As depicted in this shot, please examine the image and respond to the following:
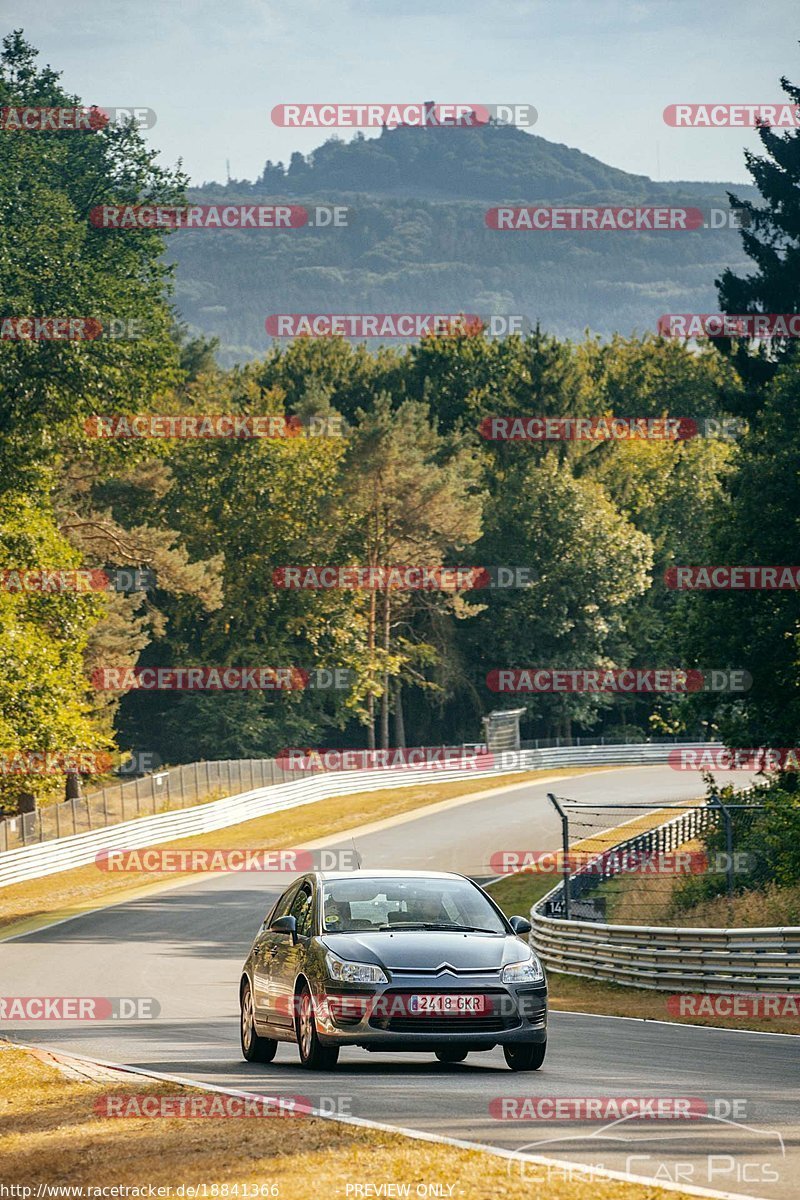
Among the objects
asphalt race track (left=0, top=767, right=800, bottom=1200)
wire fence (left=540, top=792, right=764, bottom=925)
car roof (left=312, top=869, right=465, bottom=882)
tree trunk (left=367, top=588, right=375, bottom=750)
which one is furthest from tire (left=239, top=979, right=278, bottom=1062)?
tree trunk (left=367, top=588, right=375, bottom=750)

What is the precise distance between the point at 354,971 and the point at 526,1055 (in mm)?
1582

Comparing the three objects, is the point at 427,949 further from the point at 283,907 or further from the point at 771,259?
the point at 771,259

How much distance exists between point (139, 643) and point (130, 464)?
15.8 meters

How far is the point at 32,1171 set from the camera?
8.92m

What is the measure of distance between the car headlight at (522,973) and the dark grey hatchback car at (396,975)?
10 millimetres

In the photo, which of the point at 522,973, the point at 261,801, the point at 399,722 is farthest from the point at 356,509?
the point at 522,973

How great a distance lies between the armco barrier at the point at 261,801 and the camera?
46.2 m

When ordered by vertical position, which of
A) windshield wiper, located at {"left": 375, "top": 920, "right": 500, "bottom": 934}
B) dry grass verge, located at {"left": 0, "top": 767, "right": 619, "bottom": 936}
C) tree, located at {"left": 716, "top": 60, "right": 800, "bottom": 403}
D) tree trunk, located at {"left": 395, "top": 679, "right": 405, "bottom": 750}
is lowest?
dry grass verge, located at {"left": 0, "top": 767, "right": 619, "bottom": 936}

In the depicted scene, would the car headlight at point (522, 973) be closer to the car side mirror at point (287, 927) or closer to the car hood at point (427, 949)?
the car hood at point (427, 949)

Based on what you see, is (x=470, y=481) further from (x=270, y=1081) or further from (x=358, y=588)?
(x=270, y=1081)

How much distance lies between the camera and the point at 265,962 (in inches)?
539

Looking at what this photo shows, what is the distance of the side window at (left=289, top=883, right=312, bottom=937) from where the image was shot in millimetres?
13092

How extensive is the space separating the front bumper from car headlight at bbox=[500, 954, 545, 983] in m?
0.06

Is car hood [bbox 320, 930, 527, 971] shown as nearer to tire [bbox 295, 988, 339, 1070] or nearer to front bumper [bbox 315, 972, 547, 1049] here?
front bumper [bbox 315, 972, 547, 1049]
